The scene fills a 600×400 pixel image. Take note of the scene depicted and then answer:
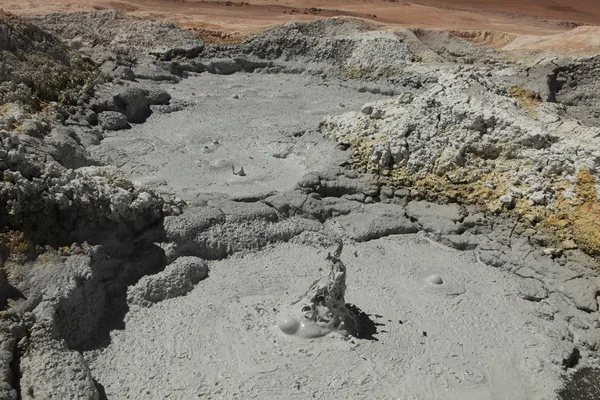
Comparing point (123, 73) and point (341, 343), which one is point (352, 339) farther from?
point (123, 73)

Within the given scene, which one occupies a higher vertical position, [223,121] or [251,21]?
[251,21]

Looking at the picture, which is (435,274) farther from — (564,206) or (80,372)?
(80,372)

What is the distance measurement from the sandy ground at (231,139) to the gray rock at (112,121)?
0.23 metres

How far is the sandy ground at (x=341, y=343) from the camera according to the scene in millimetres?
5301

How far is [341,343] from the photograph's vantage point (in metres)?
5.77

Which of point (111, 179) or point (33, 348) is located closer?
point (33, 348)

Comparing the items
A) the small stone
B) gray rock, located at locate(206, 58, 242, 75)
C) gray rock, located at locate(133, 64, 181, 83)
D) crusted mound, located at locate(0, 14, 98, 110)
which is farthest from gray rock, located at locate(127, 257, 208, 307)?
gray rock, located at locate(206, 58, 242, 75)

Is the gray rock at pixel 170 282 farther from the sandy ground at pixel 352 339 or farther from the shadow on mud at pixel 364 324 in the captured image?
the shadow on mud at pixel 364 324

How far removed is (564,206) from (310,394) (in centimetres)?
470

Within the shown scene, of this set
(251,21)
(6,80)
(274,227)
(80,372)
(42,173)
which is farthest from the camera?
(251,21)

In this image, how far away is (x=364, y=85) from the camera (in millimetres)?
15562

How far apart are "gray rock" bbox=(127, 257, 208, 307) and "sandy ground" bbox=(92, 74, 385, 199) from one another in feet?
5.21

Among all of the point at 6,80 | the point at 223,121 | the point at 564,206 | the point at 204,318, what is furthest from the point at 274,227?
the point at 6,80

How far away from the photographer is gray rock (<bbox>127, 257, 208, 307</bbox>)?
625 centimetres
